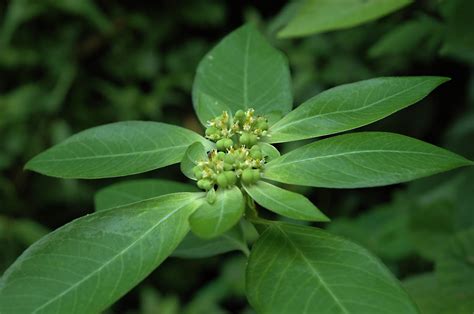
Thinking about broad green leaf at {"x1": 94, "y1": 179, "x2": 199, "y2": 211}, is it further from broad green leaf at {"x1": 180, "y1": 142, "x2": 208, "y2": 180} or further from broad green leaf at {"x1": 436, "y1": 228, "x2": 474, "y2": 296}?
broad green leaf at {"x1": 436, "y1": 228, "x2": 474, "y2": 296}

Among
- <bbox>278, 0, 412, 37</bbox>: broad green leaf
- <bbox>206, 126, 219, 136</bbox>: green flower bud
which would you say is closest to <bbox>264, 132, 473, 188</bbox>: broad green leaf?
<bbox>206, 126, 219, 136</bbox>: green flower bud

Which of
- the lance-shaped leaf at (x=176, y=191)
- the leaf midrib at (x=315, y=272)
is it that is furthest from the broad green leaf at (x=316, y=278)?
the lance-shaped leaf at (x=176, y=191)

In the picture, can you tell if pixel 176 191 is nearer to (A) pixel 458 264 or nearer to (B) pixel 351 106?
(B) pixel 351 106

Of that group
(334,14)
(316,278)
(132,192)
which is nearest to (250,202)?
(316,278)

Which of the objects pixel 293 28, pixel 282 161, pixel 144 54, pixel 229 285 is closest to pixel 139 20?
pixel 144 54

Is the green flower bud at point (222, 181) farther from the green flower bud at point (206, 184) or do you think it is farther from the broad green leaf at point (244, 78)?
the broad green leaf at point (244, 78)

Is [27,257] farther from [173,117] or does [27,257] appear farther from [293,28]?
[173,117]
